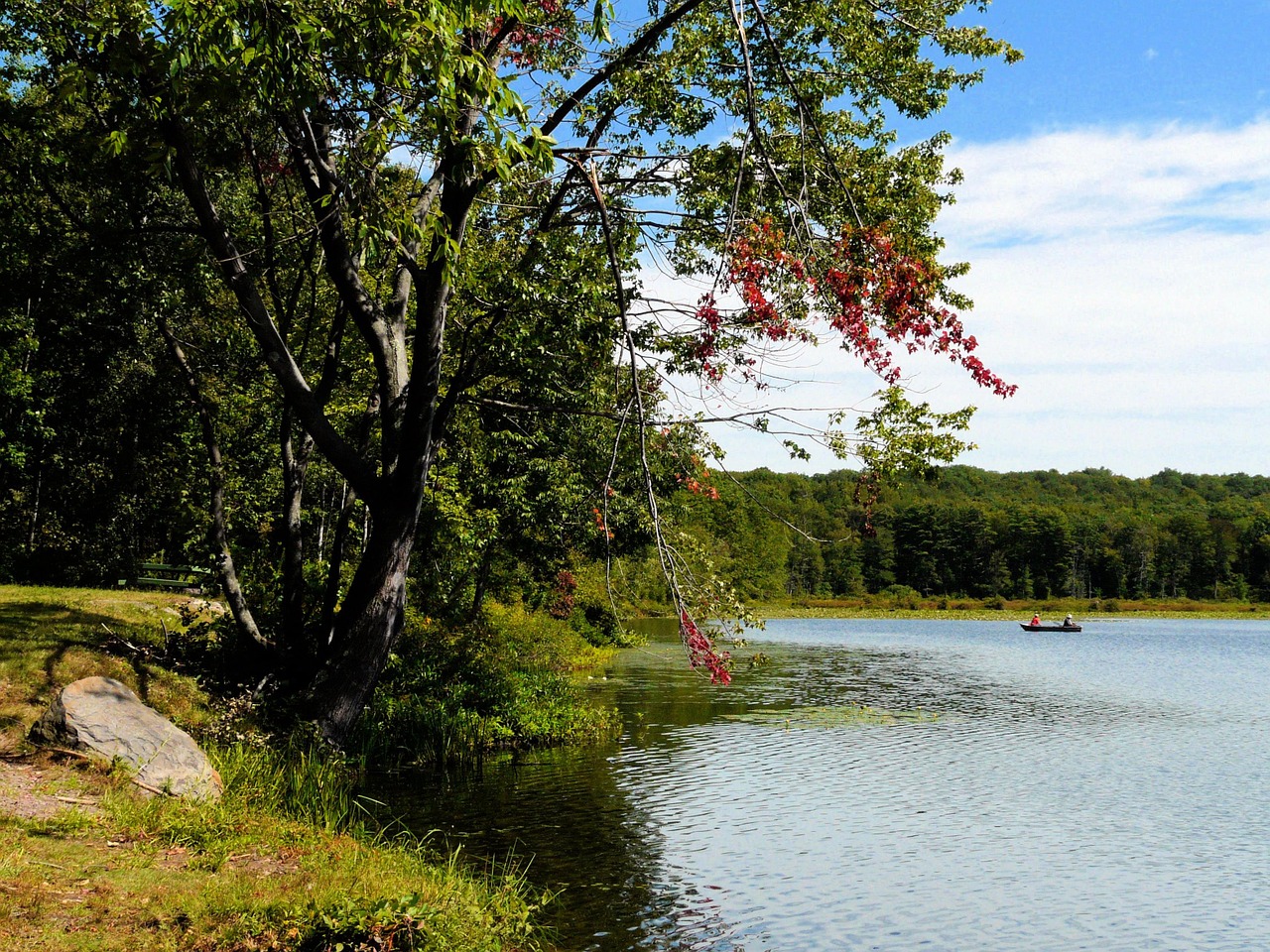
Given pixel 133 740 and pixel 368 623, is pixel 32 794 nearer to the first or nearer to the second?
pixel 133 740

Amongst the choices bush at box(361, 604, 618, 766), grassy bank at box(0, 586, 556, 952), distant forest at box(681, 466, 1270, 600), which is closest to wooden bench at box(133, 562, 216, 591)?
bush at box(361, 604, 618, 766)

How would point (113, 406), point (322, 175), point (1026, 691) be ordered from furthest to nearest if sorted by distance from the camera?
point (1026, 691) → point (113, 406) → point (322, 175)

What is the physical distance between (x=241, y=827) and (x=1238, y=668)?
46678 mm

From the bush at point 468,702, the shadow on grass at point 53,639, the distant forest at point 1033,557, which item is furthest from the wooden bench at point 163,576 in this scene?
the distant forest at point 1033,557

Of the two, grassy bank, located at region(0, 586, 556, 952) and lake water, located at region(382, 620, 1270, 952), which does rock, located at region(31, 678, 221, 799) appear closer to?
grassy bank, located at region(0, 586, 556, 952)

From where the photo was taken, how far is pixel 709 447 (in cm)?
820

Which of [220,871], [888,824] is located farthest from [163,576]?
[220,871]

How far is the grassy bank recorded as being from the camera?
629 centimetres

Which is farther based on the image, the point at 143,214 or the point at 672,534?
the point at 143,214

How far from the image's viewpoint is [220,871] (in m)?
7.48

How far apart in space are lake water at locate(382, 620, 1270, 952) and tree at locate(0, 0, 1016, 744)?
383 centimetres

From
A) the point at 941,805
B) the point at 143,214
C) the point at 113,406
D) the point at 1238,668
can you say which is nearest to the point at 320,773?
the point at 143,214

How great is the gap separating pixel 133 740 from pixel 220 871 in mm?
2714

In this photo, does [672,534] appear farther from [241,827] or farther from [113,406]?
[113,406]
